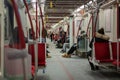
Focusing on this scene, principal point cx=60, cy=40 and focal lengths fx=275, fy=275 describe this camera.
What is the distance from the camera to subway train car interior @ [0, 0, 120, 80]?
2648 mm

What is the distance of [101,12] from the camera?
11.3 meters

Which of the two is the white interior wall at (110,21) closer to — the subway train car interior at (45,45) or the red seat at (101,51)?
the subway train car interior at (45,45)

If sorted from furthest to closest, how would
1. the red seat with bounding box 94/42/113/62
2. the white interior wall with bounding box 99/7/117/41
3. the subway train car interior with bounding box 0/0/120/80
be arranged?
1. the white interior wall with bounding box 99/7/117/41
2. the red seat with bounding box 94/42/113/62
3. the subway train car interior with bounding box 0/0/120/80

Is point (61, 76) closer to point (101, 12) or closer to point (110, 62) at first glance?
point (110, 62)

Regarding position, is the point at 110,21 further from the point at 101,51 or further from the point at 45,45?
the point at 45,45

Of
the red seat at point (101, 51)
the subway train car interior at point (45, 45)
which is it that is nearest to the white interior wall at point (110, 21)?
the subway train car interior at point (45, 45)

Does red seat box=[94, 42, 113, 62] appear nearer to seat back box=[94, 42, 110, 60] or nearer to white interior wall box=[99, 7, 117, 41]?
seat back box=[94, 42, 110, 60]

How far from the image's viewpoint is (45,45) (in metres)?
7.41

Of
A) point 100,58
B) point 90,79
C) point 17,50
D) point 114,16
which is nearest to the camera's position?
point 17,50

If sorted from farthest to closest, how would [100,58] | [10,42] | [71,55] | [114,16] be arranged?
[71,55] < [114,16] < [100,58] < [10,42]

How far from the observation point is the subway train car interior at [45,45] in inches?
→ 104

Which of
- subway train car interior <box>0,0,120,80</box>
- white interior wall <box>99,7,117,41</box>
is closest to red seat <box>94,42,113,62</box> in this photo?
subway train car interior <box>0,0,120,80</box>

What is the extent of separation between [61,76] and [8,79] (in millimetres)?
4959

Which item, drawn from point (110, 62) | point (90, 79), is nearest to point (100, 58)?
point (110, 62)
